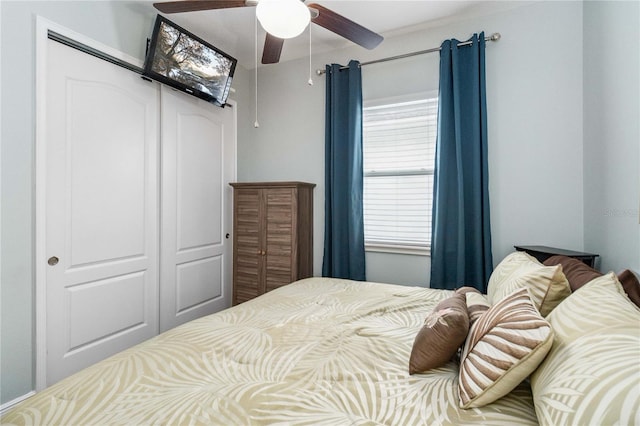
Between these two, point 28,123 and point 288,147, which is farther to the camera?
point 288,147

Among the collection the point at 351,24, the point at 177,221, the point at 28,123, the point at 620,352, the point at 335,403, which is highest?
the point at 351,24

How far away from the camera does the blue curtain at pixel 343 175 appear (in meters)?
2.98

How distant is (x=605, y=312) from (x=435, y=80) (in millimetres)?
2378

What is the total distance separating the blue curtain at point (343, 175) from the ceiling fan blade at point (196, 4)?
1.46 m

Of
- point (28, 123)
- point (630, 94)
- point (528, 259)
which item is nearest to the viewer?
point (630, 94)

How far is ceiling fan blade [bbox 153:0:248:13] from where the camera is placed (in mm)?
1728

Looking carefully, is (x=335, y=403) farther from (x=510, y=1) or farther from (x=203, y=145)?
(x=510, y=1)

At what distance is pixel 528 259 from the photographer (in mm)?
1716

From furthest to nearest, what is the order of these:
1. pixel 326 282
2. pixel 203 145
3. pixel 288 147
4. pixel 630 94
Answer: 1. pixel 288 147
2. pixel 203 145
3. pixel 326 282
4. pixel 630 94

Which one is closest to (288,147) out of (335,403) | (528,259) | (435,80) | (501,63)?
(435,80)

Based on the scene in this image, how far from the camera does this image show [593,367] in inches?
27.8

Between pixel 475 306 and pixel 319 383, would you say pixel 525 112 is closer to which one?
pixel 475 306

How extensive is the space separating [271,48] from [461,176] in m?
1.71

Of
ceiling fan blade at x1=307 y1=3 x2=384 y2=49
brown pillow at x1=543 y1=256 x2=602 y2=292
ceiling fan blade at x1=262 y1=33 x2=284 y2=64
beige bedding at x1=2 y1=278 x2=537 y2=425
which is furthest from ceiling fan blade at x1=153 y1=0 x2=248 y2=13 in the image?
brown pillow at x1=543 y1=256 x2=602 y2=292
